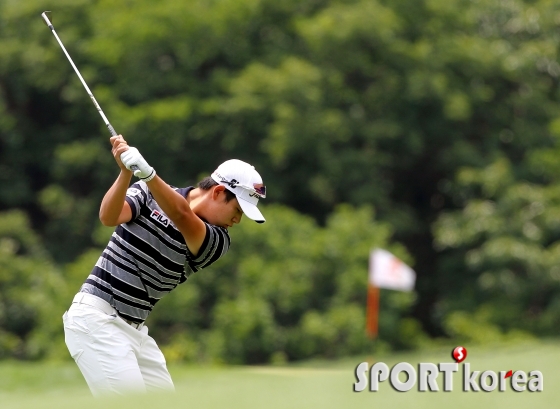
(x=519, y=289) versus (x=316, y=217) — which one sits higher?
(x=316, y=217)

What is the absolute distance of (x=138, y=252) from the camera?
534 centimetres

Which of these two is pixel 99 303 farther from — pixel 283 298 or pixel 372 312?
pixel 283 298

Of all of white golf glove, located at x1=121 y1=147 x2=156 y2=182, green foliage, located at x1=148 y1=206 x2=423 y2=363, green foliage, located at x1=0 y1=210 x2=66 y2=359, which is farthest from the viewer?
green foliage, located at x1=0 y1=210 x2=66 y2=359

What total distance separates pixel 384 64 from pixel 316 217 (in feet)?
12.5

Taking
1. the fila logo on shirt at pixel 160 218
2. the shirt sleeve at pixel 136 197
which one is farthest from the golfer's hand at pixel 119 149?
the fila logo on shirt at pixel 160 218

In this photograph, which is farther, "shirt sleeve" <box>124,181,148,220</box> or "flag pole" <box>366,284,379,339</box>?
"flag pole" <box>366,284,379,339</box>

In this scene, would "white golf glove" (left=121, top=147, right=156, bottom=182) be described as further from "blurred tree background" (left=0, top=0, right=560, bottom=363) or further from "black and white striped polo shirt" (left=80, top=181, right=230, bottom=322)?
"blurred tree background" (left=0, top=0, right=560, bottom=363)

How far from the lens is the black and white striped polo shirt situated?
534cm

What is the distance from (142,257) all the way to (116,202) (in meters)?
0.36

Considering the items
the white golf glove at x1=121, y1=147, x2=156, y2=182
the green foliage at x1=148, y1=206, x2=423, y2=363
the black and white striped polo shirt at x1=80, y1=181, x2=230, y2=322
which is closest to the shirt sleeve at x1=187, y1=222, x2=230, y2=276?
the black and white striped polo shirt at x1=80, y1=181, x2=230, y2=322

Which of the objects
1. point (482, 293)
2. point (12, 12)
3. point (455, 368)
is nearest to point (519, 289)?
point (482, 293)

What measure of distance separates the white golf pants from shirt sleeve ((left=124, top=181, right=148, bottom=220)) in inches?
19.2

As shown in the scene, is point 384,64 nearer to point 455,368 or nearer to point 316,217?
point 316,217

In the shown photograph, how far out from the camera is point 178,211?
5.17 metres
